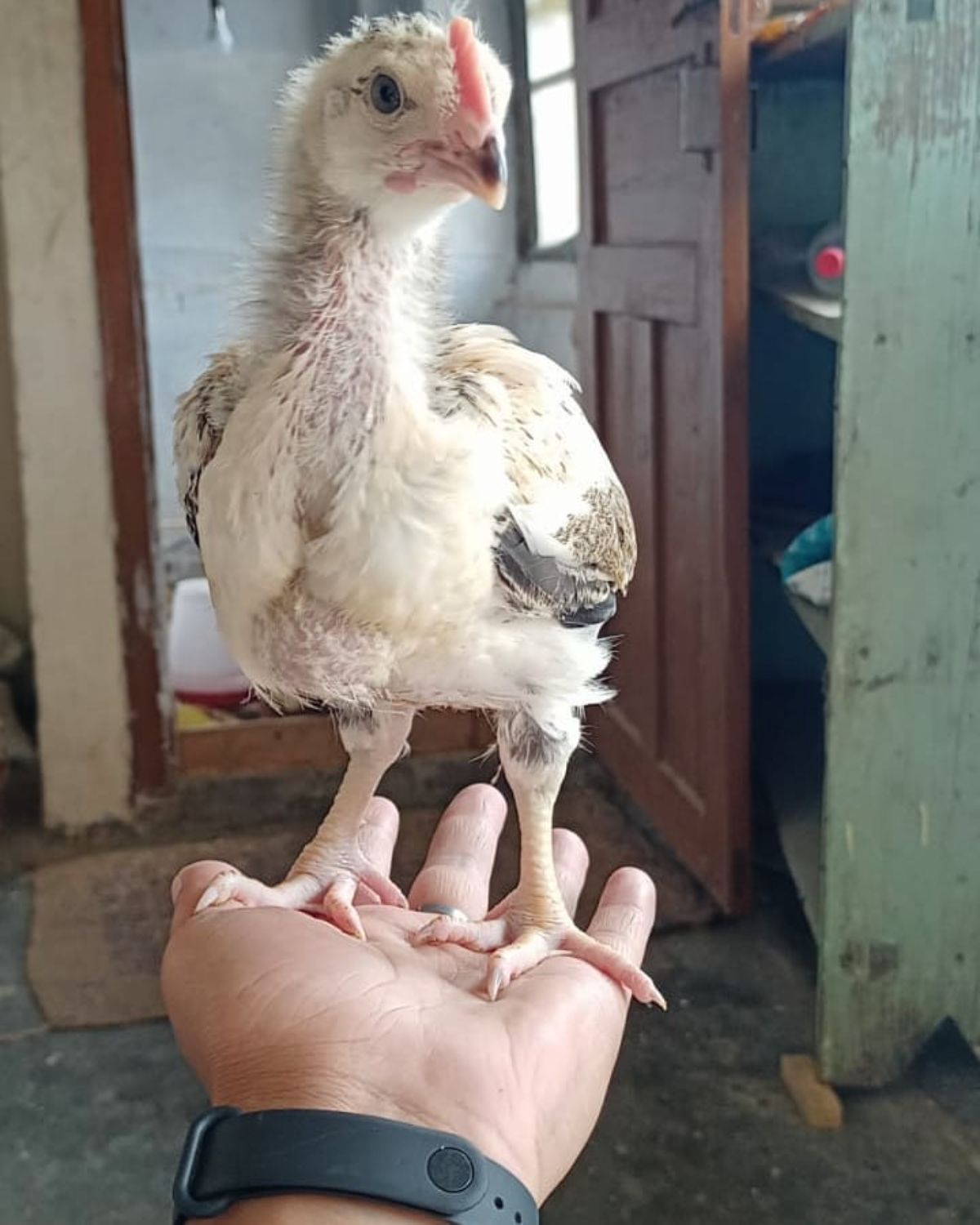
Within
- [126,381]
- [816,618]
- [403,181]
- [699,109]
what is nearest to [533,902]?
[403,181]

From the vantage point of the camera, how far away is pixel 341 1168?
823 mm

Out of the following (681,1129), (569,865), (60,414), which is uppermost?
(60,414)

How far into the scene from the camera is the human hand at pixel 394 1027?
926 mm

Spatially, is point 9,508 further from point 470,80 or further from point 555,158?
point 470,80

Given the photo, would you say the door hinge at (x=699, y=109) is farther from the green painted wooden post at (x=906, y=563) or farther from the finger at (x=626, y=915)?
the finger at (x=626, y=915)

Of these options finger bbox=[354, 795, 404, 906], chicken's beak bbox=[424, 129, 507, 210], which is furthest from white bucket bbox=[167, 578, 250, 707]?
chicken's beak bbox=[424, 129, 507, 210]

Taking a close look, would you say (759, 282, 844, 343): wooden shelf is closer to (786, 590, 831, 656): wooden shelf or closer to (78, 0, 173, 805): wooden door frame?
(786, 590, 831, 656): wooden shelf

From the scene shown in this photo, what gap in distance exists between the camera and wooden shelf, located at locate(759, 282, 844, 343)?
5.48 feet

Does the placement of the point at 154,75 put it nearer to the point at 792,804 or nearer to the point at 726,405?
the point at 726,405

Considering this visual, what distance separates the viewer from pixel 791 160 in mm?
2381

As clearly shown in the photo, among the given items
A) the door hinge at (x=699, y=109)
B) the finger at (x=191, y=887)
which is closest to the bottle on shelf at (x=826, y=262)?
the door hinge at (x=699, y=109)

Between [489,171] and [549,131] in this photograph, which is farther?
[549,131]

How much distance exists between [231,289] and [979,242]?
0.98 meters

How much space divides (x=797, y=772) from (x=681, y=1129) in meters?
0.76
